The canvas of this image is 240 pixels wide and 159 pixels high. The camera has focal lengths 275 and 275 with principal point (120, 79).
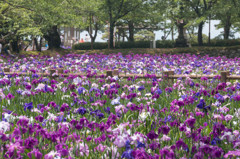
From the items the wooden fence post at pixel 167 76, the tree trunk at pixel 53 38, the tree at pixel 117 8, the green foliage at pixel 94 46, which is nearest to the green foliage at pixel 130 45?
the green foliage at pixel 94 46

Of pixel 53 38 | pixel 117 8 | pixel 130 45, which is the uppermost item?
pixel 117 8

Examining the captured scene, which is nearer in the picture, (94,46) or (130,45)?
(130,45)

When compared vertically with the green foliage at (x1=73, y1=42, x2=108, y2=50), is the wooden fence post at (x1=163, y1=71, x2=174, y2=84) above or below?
below

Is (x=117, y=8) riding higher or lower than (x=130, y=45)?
higher

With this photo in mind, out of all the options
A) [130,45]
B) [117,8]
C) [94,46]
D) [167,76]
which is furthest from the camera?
[94,46]

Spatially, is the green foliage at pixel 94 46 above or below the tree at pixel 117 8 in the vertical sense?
below

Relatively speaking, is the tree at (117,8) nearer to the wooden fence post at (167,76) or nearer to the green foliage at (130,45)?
the green foliage at (130,45)

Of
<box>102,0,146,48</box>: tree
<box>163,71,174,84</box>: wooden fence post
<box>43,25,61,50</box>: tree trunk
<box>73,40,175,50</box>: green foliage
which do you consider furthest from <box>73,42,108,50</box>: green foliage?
<box>163,71,174,84</box>: wooden fence post

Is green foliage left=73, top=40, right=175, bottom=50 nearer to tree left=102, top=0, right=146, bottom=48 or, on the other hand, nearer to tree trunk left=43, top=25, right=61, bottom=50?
tree left=102, top=0, right=146, bottom=48

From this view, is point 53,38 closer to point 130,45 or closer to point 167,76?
point 130,45

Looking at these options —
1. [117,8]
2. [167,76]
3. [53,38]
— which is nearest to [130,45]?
[117,8]

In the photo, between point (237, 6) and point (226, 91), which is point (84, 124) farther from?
point (237, 6)

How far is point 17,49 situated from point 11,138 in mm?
22545

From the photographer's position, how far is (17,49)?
24.0 metres
